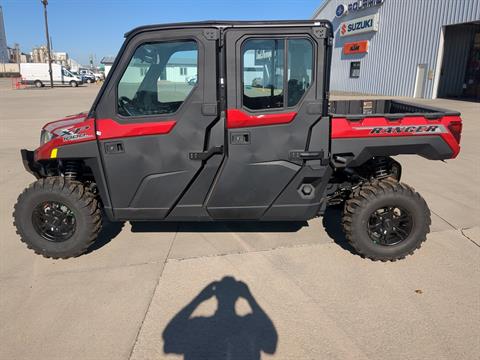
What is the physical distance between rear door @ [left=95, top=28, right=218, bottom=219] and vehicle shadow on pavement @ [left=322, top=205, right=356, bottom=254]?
6.08 feet

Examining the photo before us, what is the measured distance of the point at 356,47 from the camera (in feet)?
94.2

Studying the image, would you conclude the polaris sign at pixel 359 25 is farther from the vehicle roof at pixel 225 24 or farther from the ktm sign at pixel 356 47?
the vehicle roof at pixel 225 24

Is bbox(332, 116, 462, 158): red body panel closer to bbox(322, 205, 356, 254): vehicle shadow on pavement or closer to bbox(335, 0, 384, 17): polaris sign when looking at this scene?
bbox(322, 205, 356, 254): vehicle shadow on pavement

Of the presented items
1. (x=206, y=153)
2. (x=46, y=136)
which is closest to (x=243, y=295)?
(x=206, y=153)

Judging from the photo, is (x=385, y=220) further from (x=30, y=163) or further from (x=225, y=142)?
(x=30, y=163)

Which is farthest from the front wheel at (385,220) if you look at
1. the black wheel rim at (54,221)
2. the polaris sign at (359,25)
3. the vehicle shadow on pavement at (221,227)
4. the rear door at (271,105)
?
the polaris sign at (359,25)

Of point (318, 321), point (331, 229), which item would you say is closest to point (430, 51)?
point (331, 229)

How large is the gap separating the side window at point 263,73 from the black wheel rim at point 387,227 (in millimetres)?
1532

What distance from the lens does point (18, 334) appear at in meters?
2.63

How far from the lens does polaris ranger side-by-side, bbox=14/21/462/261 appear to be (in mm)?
3182

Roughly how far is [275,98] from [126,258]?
2.20 metres

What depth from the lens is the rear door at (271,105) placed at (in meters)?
3.14

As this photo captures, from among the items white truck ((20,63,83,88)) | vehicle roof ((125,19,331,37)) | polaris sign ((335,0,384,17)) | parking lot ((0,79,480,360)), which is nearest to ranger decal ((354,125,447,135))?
vehicle roof ((125,19,331,37))

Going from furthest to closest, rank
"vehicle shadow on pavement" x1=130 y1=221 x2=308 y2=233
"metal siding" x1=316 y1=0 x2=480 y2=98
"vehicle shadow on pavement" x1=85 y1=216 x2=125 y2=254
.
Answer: "metal siding" x1=316 y1=0 x2=480 y2=98
"vehicle shadow on pavement" x1=130 y1=221 x2=308 y2=233
"vehicle shadow on pavement" x1=85 y1=216 x2=125 y2=254
